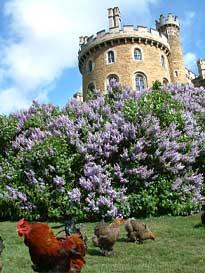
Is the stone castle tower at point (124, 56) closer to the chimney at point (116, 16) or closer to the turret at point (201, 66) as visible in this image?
the chimney at point (116, 16)

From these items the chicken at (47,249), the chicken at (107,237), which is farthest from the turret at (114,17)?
→ the chicken at (47,249)

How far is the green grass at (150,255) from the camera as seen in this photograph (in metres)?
8.99

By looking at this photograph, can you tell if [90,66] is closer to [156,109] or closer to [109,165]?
[156,109]

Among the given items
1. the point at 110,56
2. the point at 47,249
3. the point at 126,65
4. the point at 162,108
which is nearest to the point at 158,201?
the point at 162,108

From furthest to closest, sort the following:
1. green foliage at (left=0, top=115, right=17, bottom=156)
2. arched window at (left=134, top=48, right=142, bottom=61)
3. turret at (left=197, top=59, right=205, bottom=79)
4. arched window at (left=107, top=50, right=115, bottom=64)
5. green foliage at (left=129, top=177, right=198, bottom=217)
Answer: turret at (left=197, top=59, right=205, bottom=79) < arched window at (left=107, top=50, right=115, bottom=64) < arched window at (left=134, top=48, right=142, bottom=61) < green foliage at (left=0, top=115, right=17, bottom=156) < green foliage at (left=129, top=177, right=198, bottom=217)

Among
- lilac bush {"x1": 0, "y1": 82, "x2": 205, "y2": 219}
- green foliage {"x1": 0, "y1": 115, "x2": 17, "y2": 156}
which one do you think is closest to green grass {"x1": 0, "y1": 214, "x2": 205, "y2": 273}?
lilac bush {"x1": 0, "y1": 82, "x2": 205, "y2": 219}

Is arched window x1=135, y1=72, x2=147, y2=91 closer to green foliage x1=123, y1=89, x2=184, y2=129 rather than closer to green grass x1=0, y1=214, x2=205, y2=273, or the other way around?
green foliage x1=123, y1=89, x2=184, y2=129

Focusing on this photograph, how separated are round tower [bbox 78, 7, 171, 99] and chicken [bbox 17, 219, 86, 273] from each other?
35.5 m

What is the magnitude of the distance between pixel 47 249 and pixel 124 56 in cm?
3703

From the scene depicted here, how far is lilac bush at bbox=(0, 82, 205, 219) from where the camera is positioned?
16891mm

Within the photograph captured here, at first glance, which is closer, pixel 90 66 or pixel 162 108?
pixel 162 108

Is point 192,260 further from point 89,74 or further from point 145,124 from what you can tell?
point 89,74

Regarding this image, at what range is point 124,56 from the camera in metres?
41.9

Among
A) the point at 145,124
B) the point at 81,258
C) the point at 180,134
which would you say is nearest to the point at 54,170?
the point at 145,124
